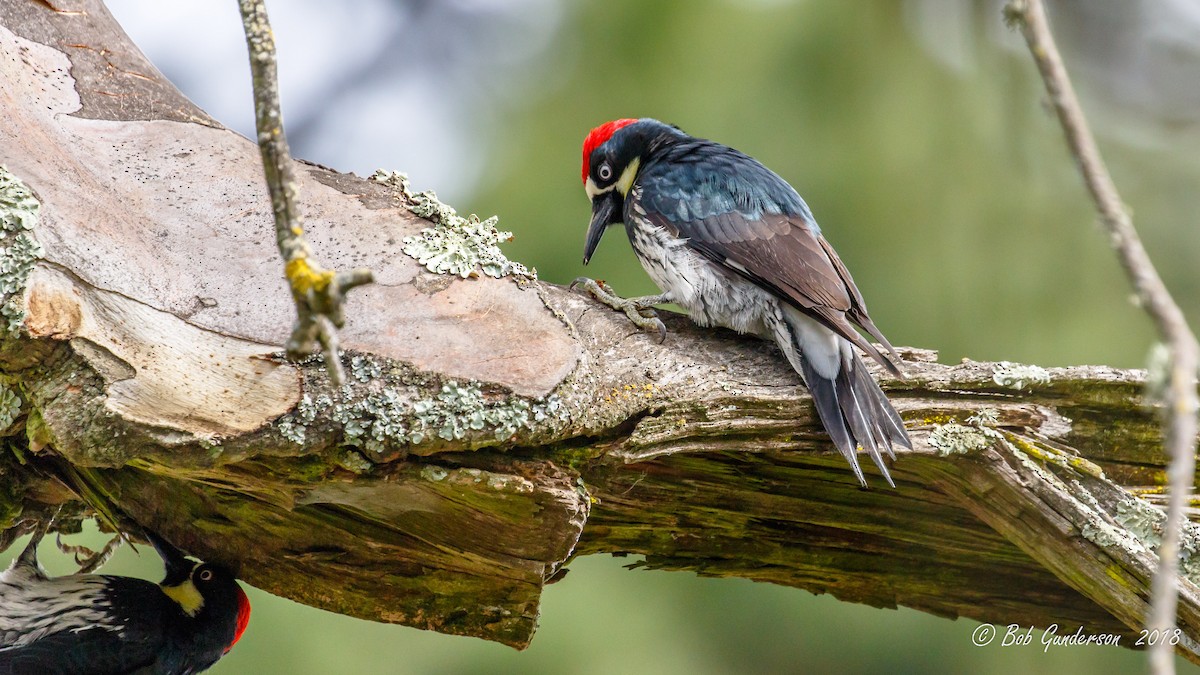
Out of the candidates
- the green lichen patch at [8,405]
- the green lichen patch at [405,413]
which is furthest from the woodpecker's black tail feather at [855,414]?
the green lichen patch at [8,405]

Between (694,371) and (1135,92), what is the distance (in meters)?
3.27

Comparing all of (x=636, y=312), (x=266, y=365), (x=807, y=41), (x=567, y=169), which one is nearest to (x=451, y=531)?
(x=266, y=365)

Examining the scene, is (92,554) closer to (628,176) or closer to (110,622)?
(110,622)

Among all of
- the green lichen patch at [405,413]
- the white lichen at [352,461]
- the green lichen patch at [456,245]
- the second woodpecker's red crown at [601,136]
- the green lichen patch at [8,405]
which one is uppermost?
the second woodpecker's red crown at [601,136]

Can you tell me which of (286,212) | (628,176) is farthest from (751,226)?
(286,212)

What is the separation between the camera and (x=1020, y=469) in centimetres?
247

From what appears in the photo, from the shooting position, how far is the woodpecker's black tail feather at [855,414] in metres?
2.40

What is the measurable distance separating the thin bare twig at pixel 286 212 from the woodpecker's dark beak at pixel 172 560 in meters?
1.70

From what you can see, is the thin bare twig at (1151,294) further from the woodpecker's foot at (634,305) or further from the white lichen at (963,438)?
the woodpecker's foot at (634,305)

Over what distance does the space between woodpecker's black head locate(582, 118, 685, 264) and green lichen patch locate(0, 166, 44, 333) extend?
6.22ft

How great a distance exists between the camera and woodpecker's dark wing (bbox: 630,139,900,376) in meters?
2.69

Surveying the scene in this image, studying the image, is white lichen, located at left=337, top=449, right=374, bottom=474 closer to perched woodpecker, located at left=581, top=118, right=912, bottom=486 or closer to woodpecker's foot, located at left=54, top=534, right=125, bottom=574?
perched woodpecker, located at left=581, top=118, right=912, bottom=486

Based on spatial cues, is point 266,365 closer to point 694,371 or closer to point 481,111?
point 694,371

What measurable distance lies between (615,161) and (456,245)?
1.37m
